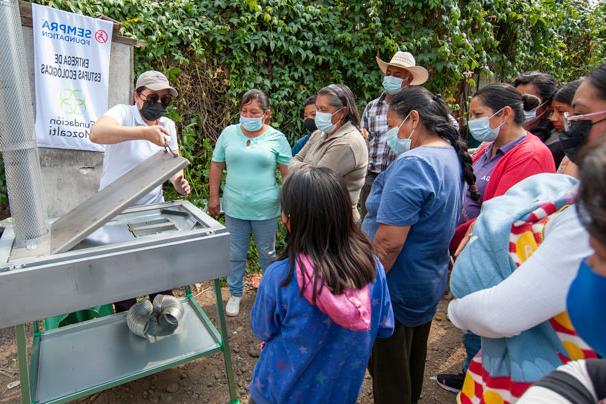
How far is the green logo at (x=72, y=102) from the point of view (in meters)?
3.32

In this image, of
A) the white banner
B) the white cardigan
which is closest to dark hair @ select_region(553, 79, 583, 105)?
the white cardigan

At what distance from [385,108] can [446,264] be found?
7.01ft

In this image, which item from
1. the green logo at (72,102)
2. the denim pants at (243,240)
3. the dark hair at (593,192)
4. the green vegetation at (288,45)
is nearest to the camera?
the dark hair at (593,192)

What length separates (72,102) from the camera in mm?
3369

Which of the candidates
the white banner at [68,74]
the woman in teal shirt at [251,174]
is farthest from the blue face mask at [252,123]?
the white banner at [68,74]

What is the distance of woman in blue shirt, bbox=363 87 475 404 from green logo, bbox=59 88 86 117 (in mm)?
2824

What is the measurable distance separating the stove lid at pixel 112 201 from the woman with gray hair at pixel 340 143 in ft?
3.74

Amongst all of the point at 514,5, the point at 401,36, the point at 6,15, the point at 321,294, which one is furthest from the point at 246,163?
the point at 514,5

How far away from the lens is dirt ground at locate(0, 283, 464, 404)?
7.91 feet

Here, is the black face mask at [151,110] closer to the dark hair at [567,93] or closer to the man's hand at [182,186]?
the man's hand at [182,186]

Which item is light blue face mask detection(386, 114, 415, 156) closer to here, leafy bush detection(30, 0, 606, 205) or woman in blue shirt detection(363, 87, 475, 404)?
woman in blue shirt detection(363, 87, 475, 404)

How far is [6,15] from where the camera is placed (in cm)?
153

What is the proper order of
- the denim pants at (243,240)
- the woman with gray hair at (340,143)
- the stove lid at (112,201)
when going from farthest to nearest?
the denim pants at (243,240)
the woman with gray hair at (340,143)
the stove lid at (112,201)

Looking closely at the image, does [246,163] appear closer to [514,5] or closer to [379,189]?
[379,189]
